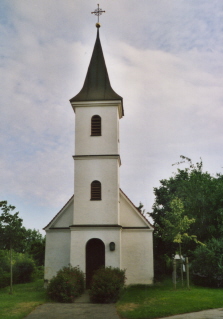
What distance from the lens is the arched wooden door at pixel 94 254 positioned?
19.9 metres

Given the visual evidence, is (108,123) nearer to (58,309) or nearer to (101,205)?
(101,205)

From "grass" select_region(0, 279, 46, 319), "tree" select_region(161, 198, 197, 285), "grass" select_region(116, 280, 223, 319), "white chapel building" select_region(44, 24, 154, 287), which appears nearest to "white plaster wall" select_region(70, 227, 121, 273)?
"white chapel building" select_region(44, 24, 154, 287)

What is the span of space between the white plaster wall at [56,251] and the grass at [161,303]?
503 cm

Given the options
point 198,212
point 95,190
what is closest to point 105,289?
point 95,190

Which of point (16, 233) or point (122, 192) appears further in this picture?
point (122, 192)

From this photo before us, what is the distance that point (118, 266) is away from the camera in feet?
62.0

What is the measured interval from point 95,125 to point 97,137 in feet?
2.94

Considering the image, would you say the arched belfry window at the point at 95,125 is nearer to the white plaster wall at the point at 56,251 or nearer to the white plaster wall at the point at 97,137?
the white plaster wall at the point at 97,137

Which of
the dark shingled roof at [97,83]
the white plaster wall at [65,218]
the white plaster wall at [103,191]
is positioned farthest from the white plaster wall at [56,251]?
the dark shingled roof at [97,83]

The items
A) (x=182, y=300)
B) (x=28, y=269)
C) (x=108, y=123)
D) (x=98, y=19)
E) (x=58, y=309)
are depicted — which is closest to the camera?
(x=58, y=309)

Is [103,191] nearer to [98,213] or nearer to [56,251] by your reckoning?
[98,213]

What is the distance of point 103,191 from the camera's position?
20.3 m

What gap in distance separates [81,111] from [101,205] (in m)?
6.24

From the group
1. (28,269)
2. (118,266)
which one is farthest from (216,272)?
(28,269)
